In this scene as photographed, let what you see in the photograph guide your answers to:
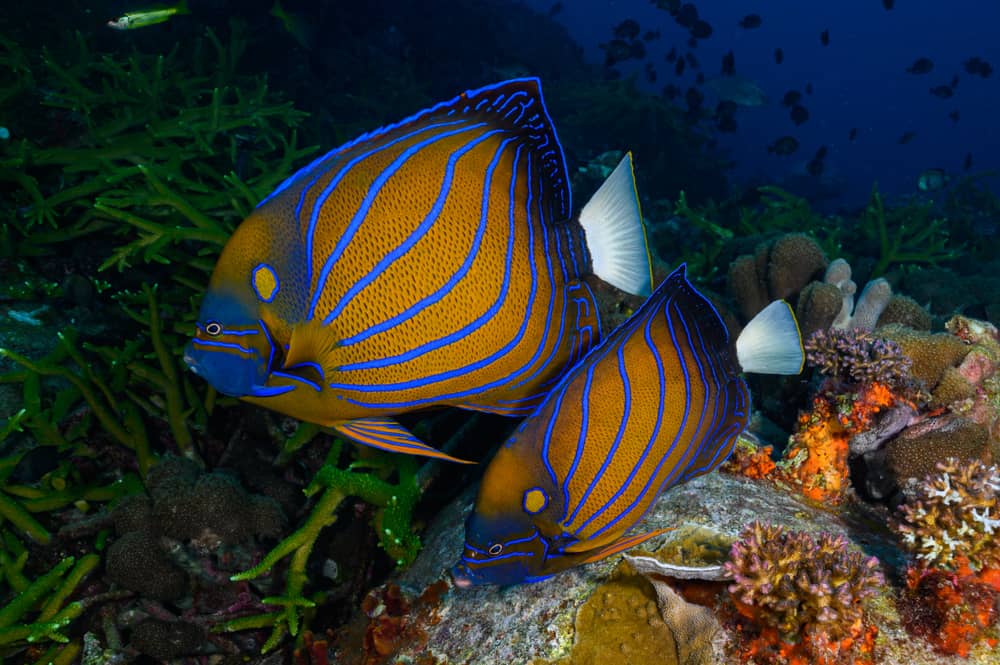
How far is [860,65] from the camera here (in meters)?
104

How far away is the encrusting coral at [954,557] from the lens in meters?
1.75

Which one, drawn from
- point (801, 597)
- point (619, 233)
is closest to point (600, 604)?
point (801, 597)

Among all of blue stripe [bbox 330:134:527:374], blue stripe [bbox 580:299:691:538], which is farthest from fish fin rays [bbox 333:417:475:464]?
blue stripe [bbox 580:299:691:538]

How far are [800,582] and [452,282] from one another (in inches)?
55.8

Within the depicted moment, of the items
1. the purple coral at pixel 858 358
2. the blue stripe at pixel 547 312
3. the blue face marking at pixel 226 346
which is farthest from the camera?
the purple coral at pixel 858 358

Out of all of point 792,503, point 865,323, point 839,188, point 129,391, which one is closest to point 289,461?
point 129,391

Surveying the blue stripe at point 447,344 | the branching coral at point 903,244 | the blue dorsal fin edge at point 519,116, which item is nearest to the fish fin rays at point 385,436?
the blue stripe at point 447,344

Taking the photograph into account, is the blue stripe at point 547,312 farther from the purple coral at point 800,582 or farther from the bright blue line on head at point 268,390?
the purple coral at point 800,582

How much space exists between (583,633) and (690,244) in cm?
729

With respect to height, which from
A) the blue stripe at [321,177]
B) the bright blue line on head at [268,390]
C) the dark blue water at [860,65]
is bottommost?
the dark blue water at [860,65]

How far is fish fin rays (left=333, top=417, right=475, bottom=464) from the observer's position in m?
1.40

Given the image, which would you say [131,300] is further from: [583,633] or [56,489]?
[583,633]

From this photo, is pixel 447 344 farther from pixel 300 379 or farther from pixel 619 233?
pixel 619 233

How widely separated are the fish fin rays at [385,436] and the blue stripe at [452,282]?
9.6 inches
